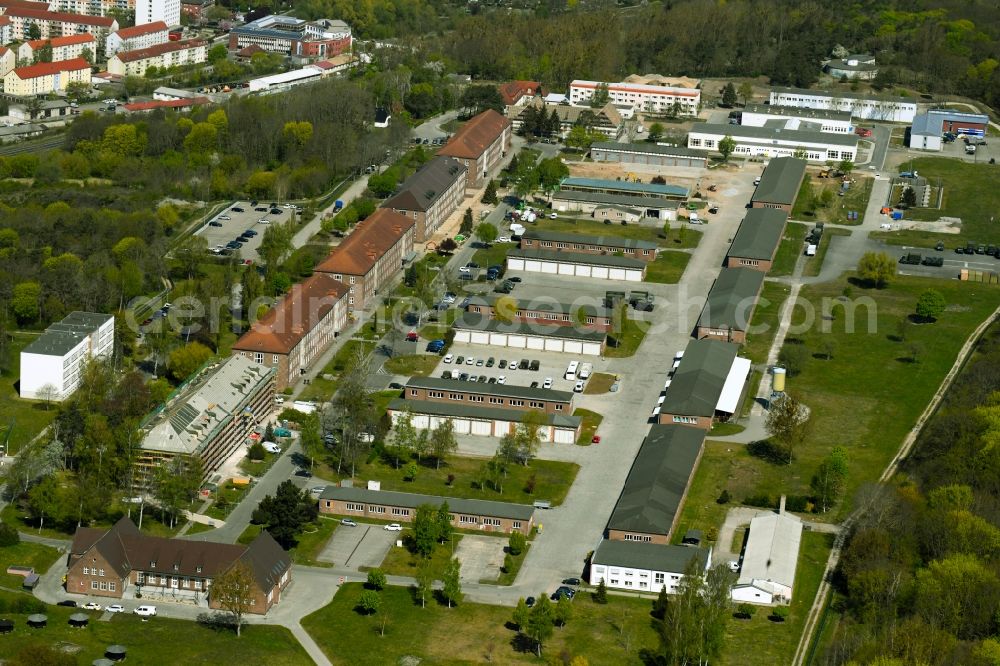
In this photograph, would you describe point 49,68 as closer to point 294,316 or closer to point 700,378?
point 294,316

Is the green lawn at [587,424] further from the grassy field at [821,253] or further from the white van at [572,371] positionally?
the grassy field at [821,253]

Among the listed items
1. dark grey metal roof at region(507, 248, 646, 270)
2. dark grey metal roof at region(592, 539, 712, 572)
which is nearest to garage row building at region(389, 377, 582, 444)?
dark grey metal roof at region(592, 539, 712, 572)

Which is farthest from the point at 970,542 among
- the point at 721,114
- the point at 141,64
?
the point at 141,64

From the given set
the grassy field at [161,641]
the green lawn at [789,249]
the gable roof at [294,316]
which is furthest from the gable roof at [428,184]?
the grassy field at [161,641]

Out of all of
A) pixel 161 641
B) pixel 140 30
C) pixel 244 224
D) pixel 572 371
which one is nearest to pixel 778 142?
pixel 244 224

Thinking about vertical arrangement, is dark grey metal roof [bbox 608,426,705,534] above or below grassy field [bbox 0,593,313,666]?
above

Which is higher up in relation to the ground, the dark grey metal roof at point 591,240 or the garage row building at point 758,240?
the garage row building at point 758,240

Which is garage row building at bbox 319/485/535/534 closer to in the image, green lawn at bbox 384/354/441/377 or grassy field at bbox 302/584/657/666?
grassy field at bbox 302/584/657/666
